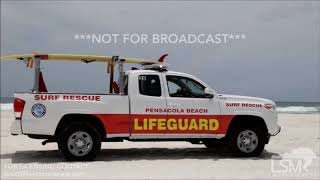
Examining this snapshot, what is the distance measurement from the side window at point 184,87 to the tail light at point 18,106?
3079mm

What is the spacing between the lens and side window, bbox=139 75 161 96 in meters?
10.7

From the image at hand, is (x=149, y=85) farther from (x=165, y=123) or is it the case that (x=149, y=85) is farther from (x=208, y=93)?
(x=208, y=93)

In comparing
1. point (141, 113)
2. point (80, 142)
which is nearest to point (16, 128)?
point (80, 142)

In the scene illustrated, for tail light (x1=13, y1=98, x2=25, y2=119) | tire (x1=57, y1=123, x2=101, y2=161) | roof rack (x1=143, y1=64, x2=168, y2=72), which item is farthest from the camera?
roof rack (x1=143, y1=64, x2=168, y2=72)

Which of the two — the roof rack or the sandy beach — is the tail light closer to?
the sandy beach

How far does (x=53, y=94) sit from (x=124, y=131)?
5.37 feet

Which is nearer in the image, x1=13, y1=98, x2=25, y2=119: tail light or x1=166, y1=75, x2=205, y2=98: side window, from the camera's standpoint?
x1=13, y1=98, x2=25, y2=119: tail light

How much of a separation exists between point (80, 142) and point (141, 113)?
4.57 feet

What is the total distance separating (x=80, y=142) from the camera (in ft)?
33.4

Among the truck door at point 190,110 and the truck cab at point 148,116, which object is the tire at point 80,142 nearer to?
the truck cab at point 148,116

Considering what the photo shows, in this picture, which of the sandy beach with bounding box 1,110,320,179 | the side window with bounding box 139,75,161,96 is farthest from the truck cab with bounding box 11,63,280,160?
the sandy beach with bounding box 1,110,320,179

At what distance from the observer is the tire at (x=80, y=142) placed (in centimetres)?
1007

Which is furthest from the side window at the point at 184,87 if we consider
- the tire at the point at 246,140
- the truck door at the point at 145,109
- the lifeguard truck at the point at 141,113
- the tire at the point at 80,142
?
the tire at the point at 80,142

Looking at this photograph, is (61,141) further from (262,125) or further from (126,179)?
(262,125)
